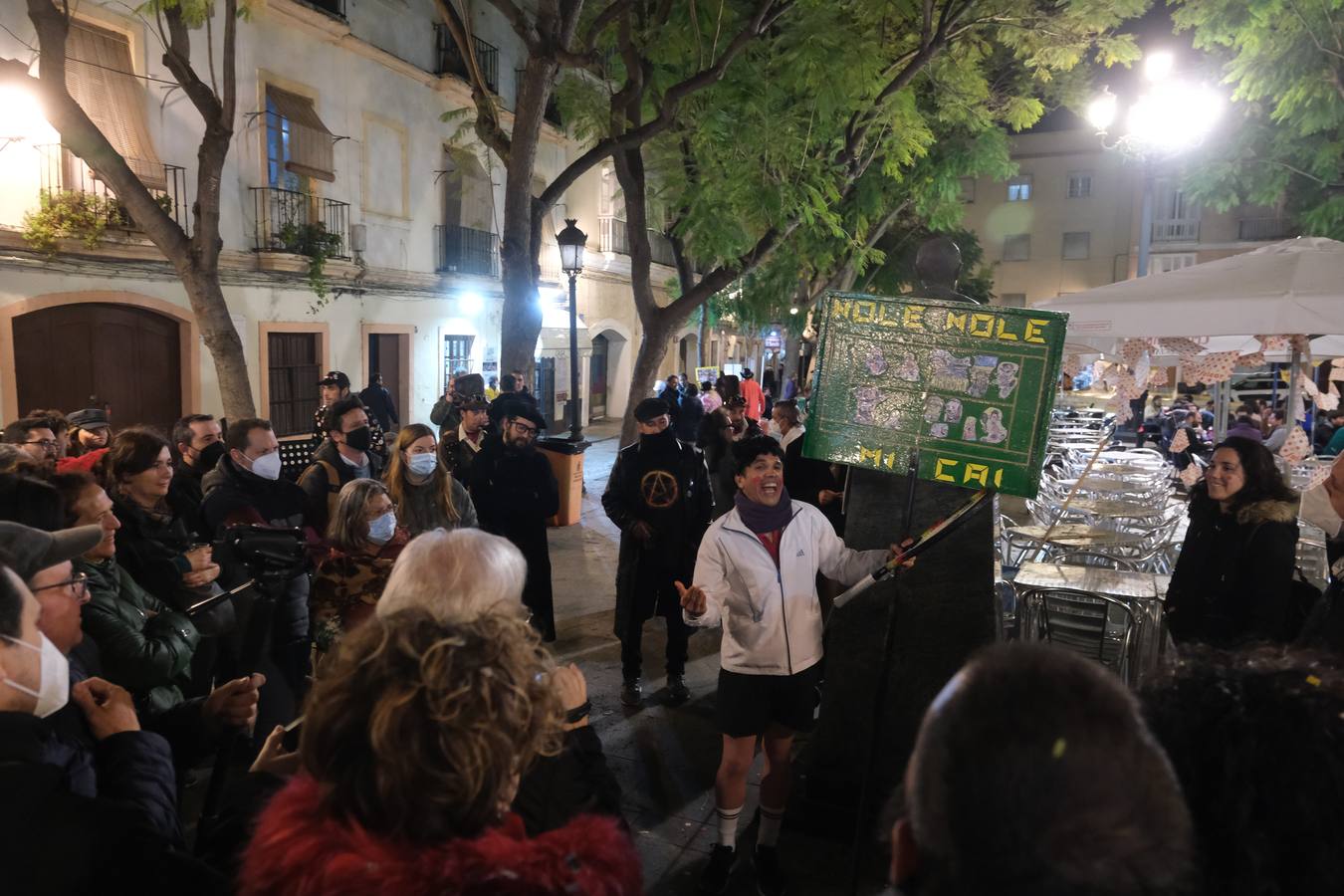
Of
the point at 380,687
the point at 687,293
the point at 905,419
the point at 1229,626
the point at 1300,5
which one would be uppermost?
the point at 1300,5

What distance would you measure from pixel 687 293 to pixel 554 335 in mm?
10419

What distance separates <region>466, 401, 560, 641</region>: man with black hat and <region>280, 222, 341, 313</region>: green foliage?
30.9 ft

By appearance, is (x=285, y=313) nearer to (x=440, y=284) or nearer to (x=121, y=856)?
(x=440, y=284)

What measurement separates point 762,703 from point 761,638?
0.28 m

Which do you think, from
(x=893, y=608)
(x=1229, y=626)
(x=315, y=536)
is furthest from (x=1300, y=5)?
(x=315, y=536)

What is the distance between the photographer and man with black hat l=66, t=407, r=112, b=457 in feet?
21.2

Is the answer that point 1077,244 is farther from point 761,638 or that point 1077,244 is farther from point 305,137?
point 761,638

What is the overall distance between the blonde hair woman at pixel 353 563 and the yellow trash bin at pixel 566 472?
252 inches

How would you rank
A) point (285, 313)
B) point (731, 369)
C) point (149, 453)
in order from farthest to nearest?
point (731, 369) < point (285, 313) < point (149, 453)

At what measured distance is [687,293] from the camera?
10.7 metres

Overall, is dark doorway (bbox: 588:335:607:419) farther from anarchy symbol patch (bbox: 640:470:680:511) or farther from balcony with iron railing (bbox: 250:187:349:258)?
anarchy symbol patch (bbox: 640:470:680:511)

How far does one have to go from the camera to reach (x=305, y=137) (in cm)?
1399

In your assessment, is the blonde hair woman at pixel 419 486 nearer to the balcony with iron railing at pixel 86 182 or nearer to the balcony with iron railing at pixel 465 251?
the balcony with iron railing at pixel 86 182

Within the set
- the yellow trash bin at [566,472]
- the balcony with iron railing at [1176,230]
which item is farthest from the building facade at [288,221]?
the balcony with iron railing at [1176,230]
